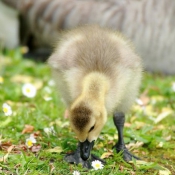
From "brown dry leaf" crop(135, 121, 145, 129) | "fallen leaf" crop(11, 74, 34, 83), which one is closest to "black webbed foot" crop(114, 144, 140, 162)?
"brown dry leaf" crop(135, 121, 145, 129)

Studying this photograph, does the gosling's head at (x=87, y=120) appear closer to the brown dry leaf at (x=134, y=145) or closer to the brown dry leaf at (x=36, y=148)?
the brown dry leaf at (x=36, y=148)

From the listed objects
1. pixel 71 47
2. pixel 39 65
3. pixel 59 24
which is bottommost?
pixel 39 65

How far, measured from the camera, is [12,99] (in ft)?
16.0

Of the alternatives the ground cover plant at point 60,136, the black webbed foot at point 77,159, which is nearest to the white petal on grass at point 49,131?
the ground cover plant at point 60,136

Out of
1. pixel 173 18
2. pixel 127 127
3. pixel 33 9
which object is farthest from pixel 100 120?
pixel 33 9

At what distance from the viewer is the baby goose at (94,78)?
3016 millimetres

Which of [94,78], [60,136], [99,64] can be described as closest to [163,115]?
[60,136]

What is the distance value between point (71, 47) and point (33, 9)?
10.6ft

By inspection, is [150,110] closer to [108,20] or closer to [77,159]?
[77,159]

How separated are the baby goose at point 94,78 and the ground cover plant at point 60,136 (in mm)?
192

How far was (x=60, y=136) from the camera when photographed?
3.92 metres

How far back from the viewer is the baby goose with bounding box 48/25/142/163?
302 centimetres

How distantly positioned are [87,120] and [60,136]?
0.99m

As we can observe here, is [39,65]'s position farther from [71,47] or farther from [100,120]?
[100,120]
